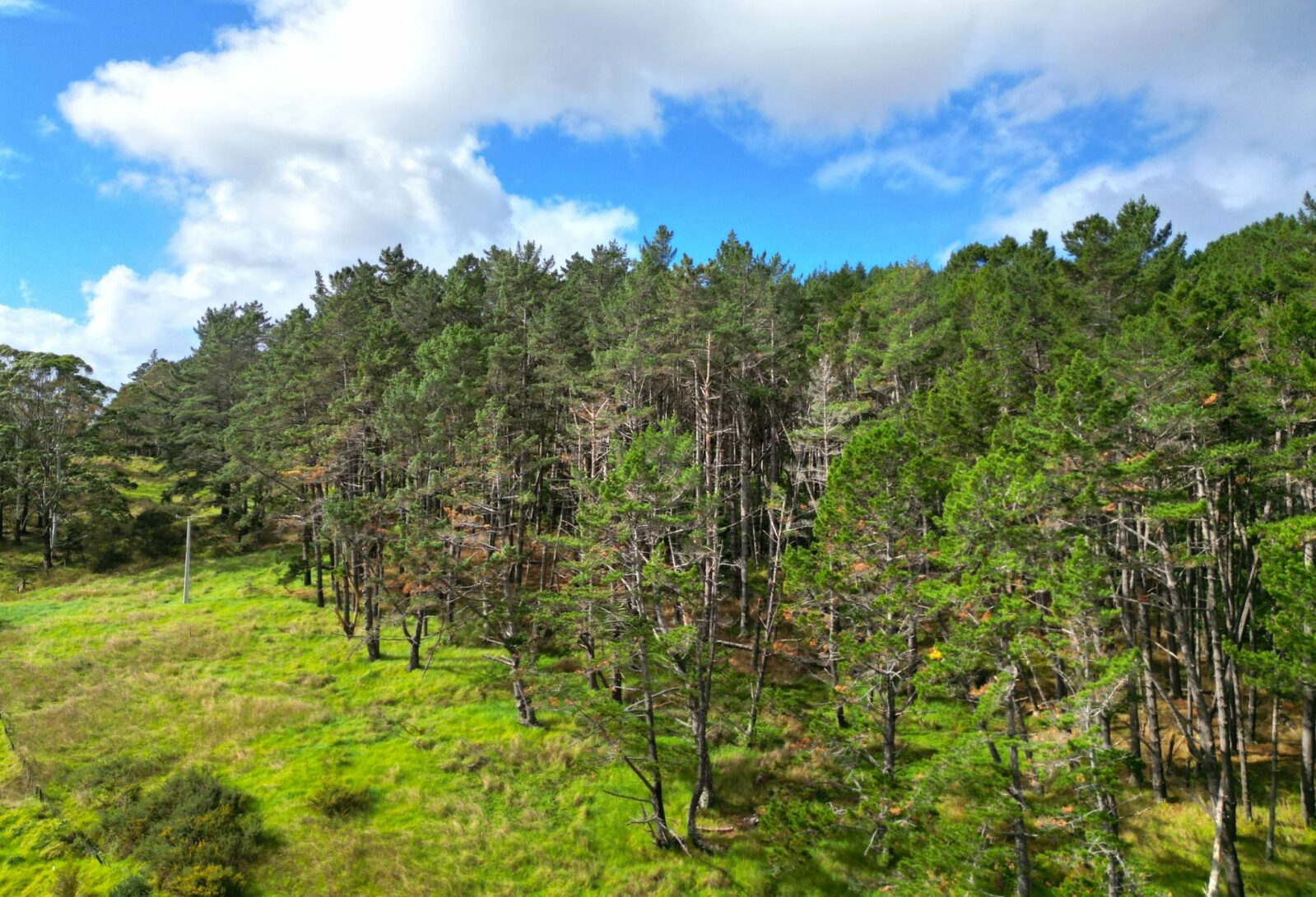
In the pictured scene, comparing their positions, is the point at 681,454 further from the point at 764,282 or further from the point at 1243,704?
the point at 1243,704

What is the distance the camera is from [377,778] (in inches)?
829

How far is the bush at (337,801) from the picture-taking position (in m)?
19.2

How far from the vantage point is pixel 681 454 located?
20812 mm

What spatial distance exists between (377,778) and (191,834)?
5194 millimetres

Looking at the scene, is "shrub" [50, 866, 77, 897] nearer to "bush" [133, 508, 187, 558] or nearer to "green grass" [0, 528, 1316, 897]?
"green grass" [0, 528, 1316, 897]

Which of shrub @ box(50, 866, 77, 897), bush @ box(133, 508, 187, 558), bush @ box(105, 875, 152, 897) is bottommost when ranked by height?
shrub @ box(50, 866, 77, 897)

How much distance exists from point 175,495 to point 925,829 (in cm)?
6208

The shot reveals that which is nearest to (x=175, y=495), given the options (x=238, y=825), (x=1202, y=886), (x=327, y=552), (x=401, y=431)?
(x=327, y=552)

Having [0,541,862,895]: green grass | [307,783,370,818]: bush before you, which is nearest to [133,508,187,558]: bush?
[0,541,862,895]: green grass

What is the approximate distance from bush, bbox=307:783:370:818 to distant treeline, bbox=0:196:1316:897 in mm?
6210

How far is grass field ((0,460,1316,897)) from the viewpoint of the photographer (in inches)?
671

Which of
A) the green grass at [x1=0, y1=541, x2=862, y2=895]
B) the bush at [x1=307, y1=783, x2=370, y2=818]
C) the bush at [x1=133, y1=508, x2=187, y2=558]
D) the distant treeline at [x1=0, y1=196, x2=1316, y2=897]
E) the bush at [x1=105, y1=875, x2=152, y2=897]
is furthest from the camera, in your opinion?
the bush at [x1=133, y1=508, x2=187, y2=558]

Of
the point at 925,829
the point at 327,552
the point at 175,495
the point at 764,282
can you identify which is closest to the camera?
the point at 925,829

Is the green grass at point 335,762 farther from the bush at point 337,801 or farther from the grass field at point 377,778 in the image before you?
the bush at point 337,801
